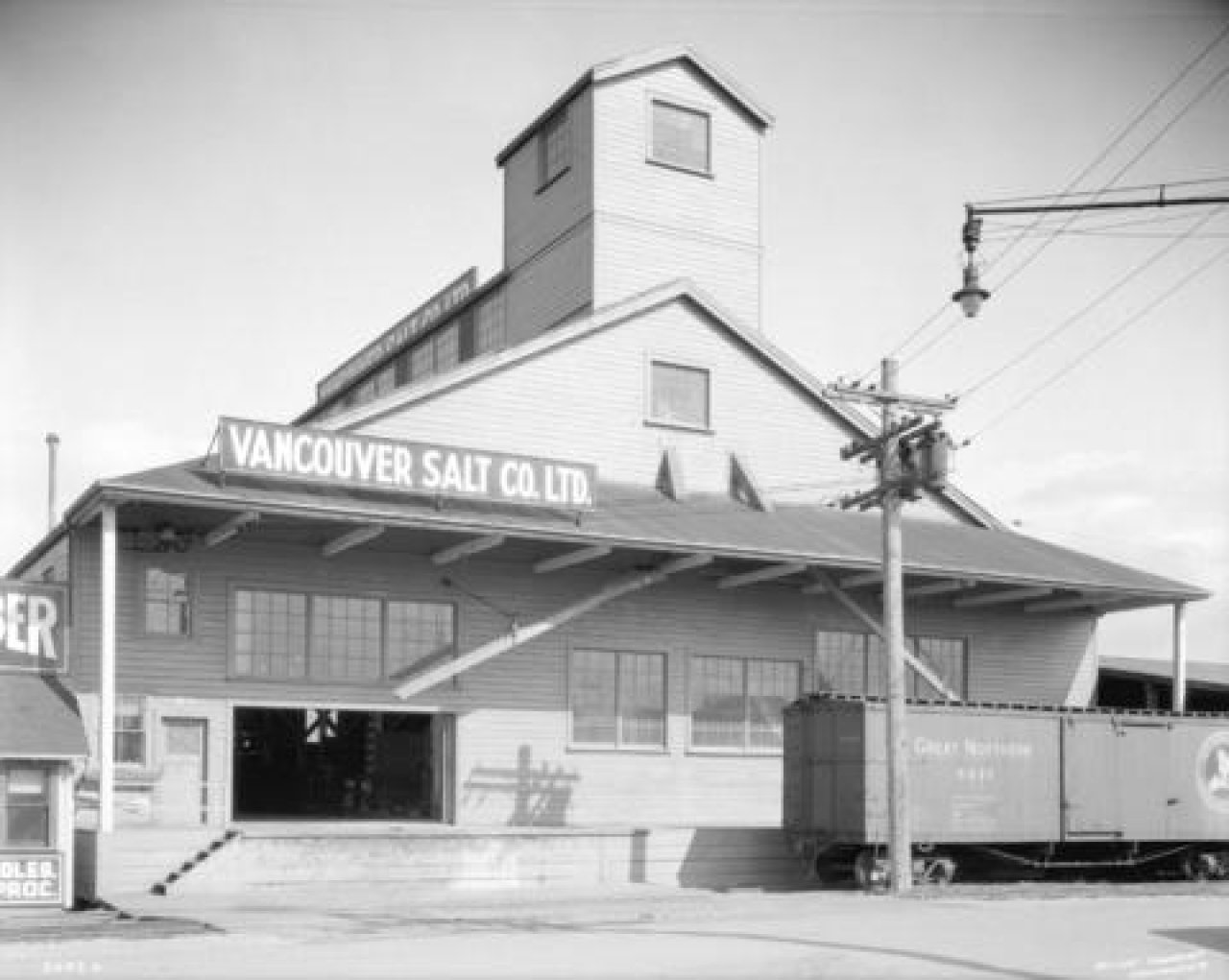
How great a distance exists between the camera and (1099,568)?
1258 inches

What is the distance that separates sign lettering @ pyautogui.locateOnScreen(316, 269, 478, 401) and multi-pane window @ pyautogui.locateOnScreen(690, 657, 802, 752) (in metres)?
13.2

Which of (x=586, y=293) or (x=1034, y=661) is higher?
(x=586, y=293)

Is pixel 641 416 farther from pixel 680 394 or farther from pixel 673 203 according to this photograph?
pixel 673 203

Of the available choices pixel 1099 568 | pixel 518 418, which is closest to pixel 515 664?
pixel 518 418

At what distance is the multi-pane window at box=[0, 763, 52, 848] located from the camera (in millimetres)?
20859

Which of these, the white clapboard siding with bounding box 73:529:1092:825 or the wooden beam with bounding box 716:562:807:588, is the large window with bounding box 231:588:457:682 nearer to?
the white clapboard siding with bounding box 73:529:1092:825

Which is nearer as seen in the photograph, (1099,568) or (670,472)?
(670,472)

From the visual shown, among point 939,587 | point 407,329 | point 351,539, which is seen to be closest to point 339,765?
point 351,539

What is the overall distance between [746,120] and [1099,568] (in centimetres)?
1245

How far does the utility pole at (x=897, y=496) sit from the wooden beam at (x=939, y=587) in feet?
18.8

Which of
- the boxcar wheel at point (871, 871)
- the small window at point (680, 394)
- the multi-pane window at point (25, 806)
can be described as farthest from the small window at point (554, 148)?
the multi-pane window at point (25, 806)

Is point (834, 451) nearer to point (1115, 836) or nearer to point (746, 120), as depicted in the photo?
point (746, 120)

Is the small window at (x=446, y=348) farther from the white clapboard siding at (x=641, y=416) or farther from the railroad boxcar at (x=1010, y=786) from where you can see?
the railroad boxcar at (x=1010, y=786)

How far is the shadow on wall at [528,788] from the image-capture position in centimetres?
2677
